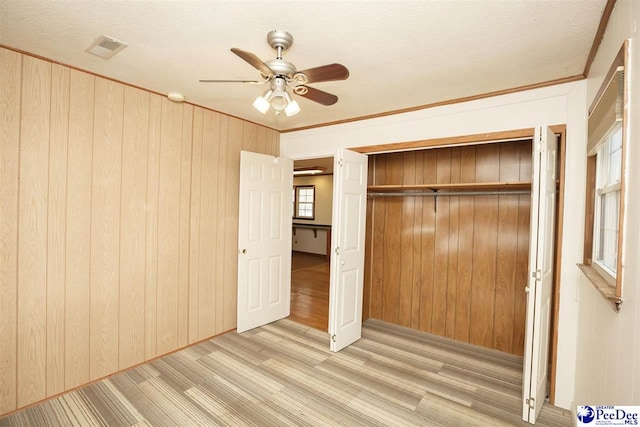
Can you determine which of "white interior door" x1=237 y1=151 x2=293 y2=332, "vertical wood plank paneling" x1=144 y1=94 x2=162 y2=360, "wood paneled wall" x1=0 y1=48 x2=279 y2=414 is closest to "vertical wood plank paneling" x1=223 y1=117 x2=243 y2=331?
"wood paneled wall" x1=0 y1=48 x2=279 y2=414

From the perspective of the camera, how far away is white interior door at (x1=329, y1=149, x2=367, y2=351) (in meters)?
3.06

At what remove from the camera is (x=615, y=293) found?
1.20 m

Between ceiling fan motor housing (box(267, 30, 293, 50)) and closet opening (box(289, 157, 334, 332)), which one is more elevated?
ceiling fan motor housing (box(267, 30, 293, 50))

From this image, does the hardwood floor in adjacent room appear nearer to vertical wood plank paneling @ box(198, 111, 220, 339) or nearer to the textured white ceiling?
vertical wood plank paneling @ box(198, 111, 220, 339)

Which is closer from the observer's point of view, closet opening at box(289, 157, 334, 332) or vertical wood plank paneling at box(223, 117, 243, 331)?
vertical wood plank paneling at box(223, 117, 243, 331)

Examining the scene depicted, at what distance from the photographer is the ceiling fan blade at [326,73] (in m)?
1.61

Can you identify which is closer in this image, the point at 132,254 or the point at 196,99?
the point at 132,254

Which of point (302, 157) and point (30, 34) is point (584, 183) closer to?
point (302, 157)

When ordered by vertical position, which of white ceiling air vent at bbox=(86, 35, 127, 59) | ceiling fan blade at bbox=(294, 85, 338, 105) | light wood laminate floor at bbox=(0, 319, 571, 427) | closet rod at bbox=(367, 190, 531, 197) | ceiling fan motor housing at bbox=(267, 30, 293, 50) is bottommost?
light wood laminate floor at bbox=(0, 319, 571, 427)

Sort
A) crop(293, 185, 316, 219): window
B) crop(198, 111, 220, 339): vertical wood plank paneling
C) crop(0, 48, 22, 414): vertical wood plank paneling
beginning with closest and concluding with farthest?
crop(0, 48, 22, 414): vertical wood plank paneling, crop(198, 111, 220, 339): vertical wood plank paneling, crop(293, 185, 316, 219): window

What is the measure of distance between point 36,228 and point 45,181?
1.13 ft

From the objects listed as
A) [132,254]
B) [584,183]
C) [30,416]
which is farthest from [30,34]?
[584,183]

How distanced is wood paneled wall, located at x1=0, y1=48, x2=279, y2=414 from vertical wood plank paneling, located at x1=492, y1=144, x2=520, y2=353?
2.96 meters

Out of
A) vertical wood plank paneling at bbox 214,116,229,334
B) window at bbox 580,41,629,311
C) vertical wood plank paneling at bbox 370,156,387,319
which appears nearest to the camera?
window at bbox 580,41,629,311
